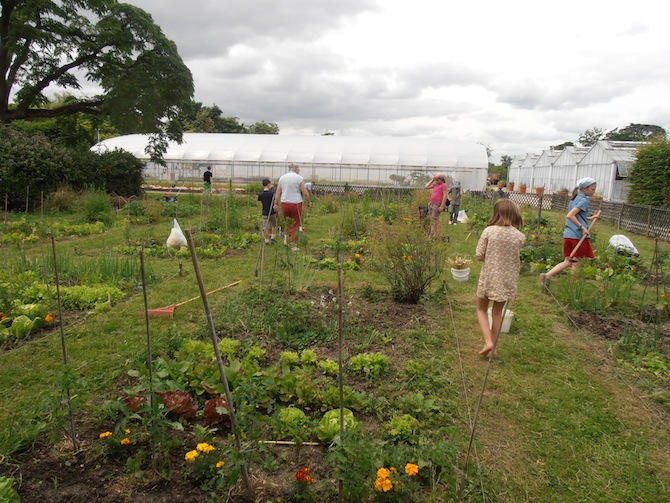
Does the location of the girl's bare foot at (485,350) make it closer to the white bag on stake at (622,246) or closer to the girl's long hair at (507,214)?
the girl's long hair at (507,214)

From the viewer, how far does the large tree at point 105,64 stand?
15312 millimetres

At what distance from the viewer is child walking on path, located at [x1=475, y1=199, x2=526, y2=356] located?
3.48 meters

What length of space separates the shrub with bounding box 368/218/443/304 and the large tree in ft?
48.3

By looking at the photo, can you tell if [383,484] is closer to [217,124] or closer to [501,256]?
[501,256]

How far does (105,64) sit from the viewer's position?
16.2 metres

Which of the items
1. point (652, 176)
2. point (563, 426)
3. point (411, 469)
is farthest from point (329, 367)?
point (652, 176)

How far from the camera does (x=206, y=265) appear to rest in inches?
257

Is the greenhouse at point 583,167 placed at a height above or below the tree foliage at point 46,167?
above

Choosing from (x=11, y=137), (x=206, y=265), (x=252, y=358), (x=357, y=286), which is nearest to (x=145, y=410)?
(x=252, y=358)

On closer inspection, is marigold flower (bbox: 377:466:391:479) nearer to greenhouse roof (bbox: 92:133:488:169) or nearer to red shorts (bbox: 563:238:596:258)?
red shorts (bbox: 563:238:596:258)

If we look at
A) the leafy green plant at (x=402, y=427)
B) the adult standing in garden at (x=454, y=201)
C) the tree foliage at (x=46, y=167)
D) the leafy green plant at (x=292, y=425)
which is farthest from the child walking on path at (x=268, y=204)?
the tree foliage at (x=46, y=167)

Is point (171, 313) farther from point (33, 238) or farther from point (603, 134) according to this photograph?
point (603, 134)

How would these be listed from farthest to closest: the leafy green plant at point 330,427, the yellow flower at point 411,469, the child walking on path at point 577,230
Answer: the child walking on path at point 577,230, the leafy green plant at point 330,427, the yellow flower at point 411,469

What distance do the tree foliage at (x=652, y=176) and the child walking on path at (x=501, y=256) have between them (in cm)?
1276
